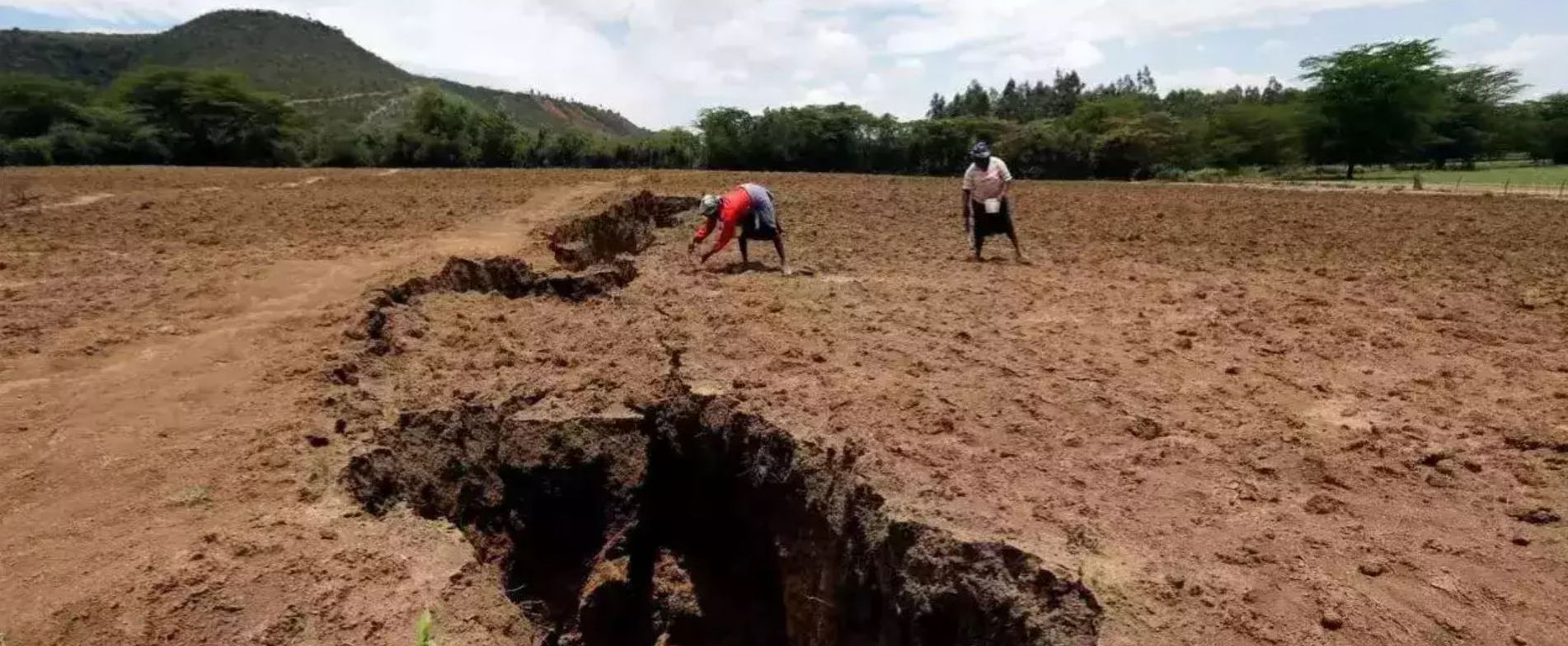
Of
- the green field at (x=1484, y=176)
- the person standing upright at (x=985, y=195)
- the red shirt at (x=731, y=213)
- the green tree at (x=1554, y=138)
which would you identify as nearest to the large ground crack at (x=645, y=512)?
the red shirt at (x=731, y=213)

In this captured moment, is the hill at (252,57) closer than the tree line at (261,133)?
No

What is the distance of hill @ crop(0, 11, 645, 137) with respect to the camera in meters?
79.6

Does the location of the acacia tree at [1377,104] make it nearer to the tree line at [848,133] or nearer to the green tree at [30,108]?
the tree line at [848,133]

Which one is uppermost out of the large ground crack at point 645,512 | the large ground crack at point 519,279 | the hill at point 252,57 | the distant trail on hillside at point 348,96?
the hill at point 252,57

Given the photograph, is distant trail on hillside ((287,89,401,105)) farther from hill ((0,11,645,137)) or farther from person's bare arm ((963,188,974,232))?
person's bare arm ((963,188,974,232))

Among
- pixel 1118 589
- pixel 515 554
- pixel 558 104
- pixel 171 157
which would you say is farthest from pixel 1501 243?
pixel 558 104

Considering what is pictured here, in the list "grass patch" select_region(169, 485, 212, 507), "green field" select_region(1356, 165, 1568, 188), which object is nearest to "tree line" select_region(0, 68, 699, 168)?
"green field" select_region(1356, 165, 1568, 188)

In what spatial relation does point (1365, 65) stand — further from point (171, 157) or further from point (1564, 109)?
point (171, 157)

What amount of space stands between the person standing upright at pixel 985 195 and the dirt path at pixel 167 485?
623cm

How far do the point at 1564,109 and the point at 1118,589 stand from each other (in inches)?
2211

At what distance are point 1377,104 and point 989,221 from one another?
32584 millimetres

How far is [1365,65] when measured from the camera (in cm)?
3588

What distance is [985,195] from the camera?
9758mm

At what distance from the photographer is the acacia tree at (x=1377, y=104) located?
1371 inches
